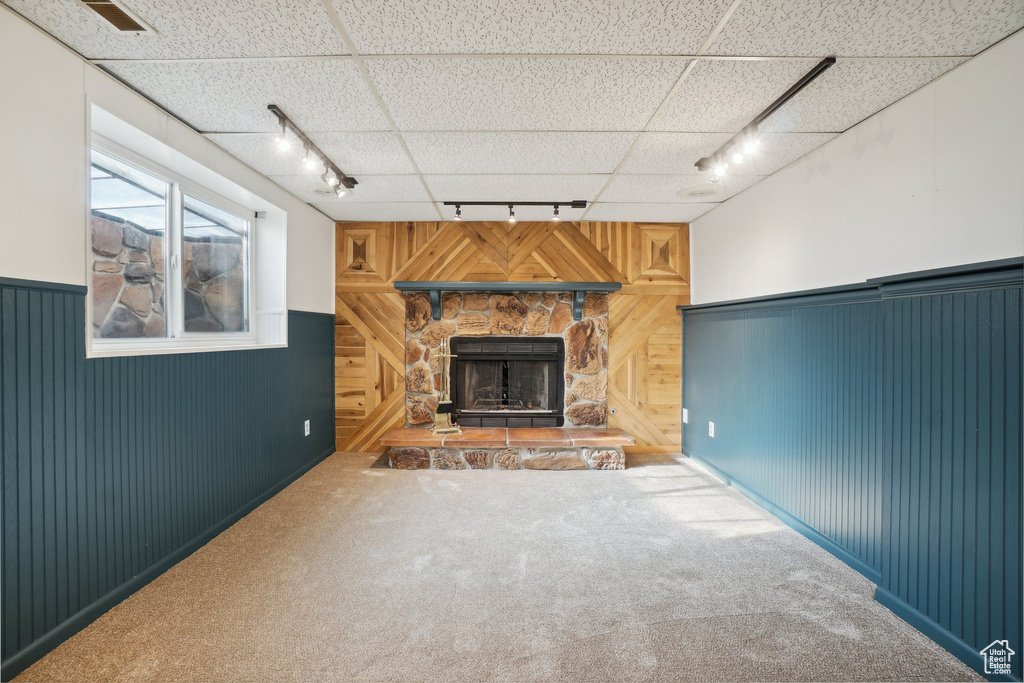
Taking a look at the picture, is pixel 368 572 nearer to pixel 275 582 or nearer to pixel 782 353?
pixel 275 582

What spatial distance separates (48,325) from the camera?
1463mm

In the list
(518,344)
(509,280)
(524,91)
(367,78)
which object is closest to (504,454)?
(518,344)

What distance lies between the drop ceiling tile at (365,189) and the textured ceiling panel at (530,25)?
1.35 metres

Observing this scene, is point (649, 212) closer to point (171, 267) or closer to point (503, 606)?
point (503, 606)

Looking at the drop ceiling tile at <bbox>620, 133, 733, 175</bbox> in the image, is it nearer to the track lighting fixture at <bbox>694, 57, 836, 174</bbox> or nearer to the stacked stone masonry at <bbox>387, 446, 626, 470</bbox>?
the track lighting fixture at <bbox>694, 57, 836, 174</bbox>

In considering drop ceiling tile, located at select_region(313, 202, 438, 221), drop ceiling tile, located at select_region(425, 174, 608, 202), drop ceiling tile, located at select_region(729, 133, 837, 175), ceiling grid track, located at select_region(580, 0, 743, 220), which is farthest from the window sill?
drop ceiling tile, located at select_region(729, 133, 837, 175)

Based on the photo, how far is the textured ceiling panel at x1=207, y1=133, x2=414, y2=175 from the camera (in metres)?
2.23

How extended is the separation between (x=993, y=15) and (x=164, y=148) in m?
3.27

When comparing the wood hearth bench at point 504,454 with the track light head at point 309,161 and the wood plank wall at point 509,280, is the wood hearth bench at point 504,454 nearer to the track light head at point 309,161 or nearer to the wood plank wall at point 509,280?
the wood plank wall at point 509,280

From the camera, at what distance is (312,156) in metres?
2.38

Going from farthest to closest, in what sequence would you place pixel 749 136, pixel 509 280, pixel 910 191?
pixel 509 280, pixel 749 136, pixel 910 191

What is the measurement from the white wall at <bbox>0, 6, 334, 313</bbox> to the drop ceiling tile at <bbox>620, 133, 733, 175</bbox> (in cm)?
240

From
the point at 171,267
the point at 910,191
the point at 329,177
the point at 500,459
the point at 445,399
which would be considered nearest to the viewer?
the point at 910,191

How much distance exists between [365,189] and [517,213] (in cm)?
124
